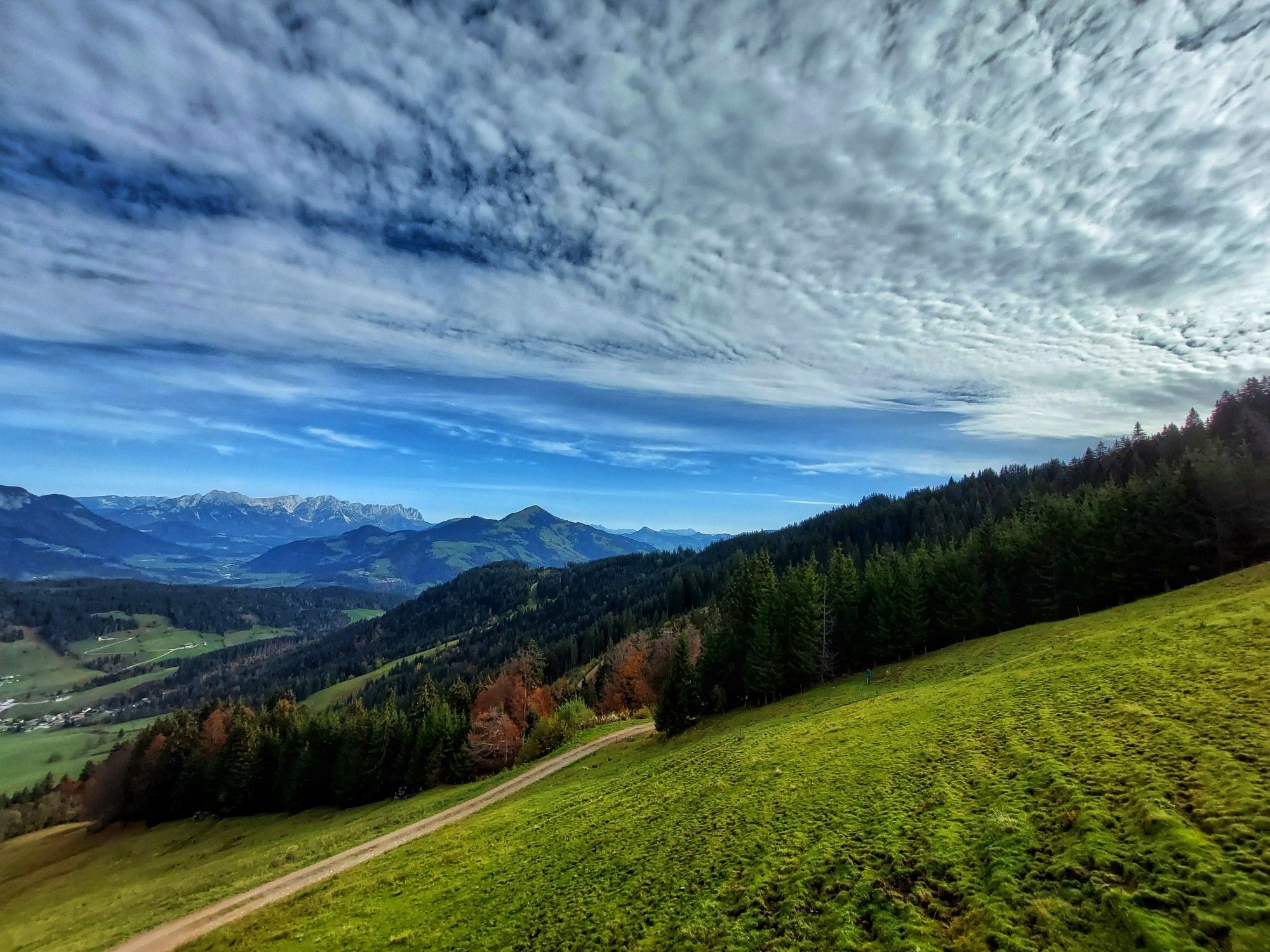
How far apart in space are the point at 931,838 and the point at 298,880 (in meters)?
42.4

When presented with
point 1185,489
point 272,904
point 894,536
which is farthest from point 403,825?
point 894,536

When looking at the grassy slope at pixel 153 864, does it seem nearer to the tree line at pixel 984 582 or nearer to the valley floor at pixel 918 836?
the valley floor at pixel 918 836

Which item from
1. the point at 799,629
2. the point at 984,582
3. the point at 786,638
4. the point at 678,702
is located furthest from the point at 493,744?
the point at 984,582

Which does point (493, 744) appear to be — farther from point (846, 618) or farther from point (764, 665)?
point (846, 618)

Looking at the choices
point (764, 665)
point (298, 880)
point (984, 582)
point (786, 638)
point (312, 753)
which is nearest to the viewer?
point (298, 880)

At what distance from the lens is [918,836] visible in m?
16.2

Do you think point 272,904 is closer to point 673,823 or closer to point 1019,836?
point 673,823

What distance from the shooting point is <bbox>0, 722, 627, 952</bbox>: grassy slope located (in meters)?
39.4

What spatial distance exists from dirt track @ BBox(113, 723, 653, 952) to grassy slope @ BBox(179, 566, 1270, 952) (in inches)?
170

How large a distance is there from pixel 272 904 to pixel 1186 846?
43.3m

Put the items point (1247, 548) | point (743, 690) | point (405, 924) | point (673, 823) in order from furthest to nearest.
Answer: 1. point (743, 690)
2. point (1247, 548)
3. point (673, 823)
4. point (405, 924)

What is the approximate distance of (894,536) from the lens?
200m

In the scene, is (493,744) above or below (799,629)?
below

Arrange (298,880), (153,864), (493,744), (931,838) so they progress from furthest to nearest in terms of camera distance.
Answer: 1. (493,744)
2. (153,864)
3. (298,880)
4. (931,838)
